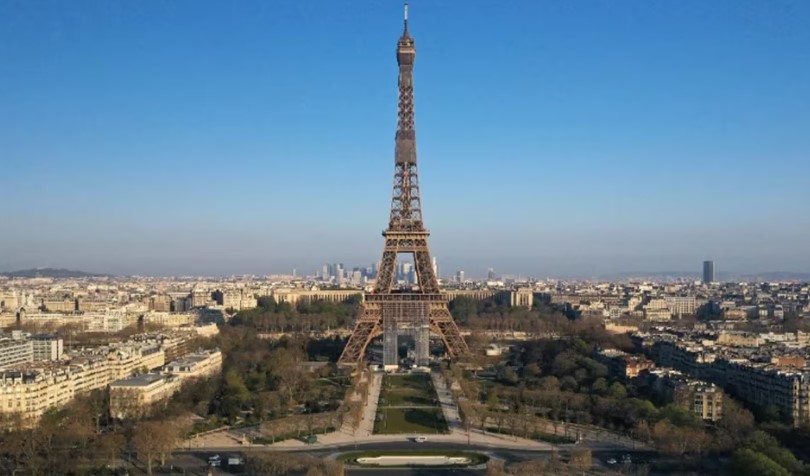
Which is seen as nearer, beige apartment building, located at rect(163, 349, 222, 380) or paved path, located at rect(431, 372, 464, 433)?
paved path, located at rect(431, 372, 464, 433)

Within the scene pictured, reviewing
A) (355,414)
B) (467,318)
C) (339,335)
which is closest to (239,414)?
(355,414)

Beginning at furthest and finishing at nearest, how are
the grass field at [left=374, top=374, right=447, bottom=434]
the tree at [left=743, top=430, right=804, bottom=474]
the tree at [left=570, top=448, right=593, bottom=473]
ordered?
1. the grass field at [left=374, top=374, right=447, bottom=434]
2. the tree at [left=570, top=448, right=593, bottom=473]
3. the tree at [left=743, top=430, right=804, bottom=474]

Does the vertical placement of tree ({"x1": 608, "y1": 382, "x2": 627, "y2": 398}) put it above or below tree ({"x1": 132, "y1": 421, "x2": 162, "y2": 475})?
above

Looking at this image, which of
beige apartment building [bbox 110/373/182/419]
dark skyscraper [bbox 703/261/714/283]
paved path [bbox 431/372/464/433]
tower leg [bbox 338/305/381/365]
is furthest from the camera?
dark skyscraper [bbox 703/261/714/283]

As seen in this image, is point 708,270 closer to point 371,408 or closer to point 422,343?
point 422,343

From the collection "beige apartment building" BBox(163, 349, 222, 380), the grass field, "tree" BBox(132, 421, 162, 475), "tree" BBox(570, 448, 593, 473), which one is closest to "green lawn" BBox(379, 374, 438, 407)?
the grass field

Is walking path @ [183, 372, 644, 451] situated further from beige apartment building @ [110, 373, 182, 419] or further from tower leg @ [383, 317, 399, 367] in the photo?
Result: tower leg @ [383, 317, 399, 367]

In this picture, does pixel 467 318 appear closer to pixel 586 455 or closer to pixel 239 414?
pixel 239 414
